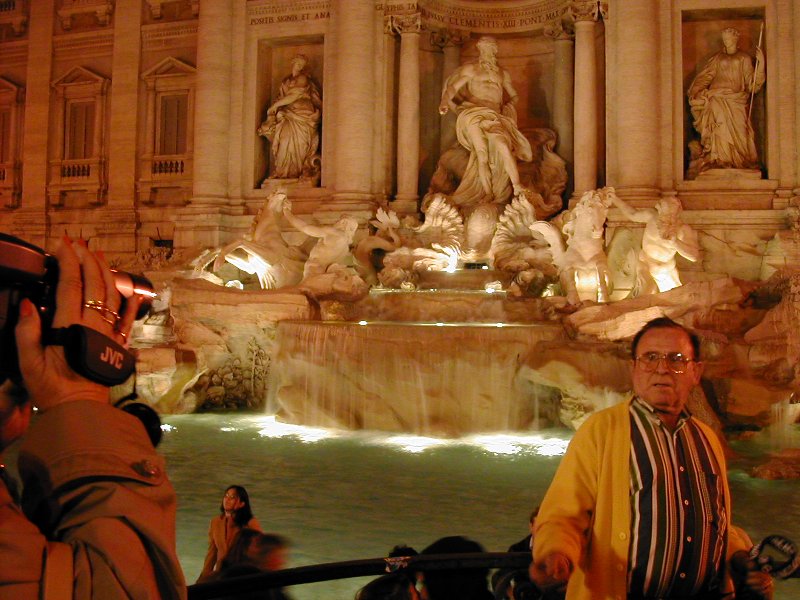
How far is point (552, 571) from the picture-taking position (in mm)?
1938

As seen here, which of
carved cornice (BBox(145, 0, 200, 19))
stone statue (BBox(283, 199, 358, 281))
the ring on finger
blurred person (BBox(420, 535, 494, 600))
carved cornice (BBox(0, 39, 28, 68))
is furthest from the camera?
carved cornice (BBox(0, 39, 28, 68))

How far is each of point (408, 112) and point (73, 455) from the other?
45.8 ft

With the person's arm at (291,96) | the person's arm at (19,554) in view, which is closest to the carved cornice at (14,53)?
the person's arm at (291,96)

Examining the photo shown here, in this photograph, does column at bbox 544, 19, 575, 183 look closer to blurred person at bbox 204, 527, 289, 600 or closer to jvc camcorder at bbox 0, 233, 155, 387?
blurred person at bbox 204, 527, 289, 600

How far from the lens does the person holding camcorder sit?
97 cm

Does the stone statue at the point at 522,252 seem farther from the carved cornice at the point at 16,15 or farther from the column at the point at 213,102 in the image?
the carved cornice at the point at 16,15

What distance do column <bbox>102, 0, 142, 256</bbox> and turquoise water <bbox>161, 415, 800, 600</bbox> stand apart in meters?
9.27

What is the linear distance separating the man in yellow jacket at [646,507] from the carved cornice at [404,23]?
43.4 feet

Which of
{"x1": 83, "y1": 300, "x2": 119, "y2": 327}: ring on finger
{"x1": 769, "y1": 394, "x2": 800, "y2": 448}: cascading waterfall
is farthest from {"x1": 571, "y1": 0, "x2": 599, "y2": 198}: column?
{"x1": 83, "y1": 300, "x2": 119, "y2": 327}: ring on finger

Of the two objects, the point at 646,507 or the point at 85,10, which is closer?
the point at 646,507

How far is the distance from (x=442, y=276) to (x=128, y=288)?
11.2 metres

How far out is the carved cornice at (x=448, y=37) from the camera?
1527 centimetres

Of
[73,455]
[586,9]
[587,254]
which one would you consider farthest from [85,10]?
[73,455]

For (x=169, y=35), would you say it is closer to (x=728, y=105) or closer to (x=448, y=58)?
(x=448, y=58)
